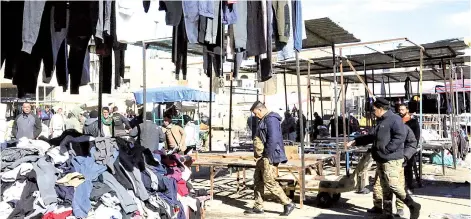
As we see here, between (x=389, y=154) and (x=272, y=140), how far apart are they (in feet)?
5.72

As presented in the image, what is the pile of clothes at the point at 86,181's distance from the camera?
4.41m

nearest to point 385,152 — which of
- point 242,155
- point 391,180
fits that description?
point 391,180

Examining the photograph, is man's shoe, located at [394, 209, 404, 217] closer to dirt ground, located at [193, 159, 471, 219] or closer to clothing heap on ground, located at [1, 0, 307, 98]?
dirt ground, located at [193, 159, 471, 219]

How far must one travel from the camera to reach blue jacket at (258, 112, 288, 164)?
7.49m

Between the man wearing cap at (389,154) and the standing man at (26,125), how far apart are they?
6.67m

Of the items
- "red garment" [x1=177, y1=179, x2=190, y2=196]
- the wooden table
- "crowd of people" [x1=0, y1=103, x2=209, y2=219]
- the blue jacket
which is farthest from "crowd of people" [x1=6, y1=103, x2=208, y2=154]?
the blue jacket

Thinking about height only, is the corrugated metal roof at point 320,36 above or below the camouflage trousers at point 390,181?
above

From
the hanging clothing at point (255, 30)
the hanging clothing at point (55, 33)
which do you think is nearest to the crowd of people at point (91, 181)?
the hanging clothing at point (55, 33)

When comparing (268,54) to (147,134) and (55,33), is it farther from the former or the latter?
(147,134)

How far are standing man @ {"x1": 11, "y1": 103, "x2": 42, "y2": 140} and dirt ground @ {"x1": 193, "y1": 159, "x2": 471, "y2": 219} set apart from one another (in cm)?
364

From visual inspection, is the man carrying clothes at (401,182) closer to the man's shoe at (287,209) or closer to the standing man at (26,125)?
the man's shoe at (287,209)

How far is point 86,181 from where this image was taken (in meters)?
4.64

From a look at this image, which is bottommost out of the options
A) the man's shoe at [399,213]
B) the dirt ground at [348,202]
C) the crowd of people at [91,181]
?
the dirt ground at [348,202]

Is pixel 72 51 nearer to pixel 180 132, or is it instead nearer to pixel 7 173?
pixel 7 173
